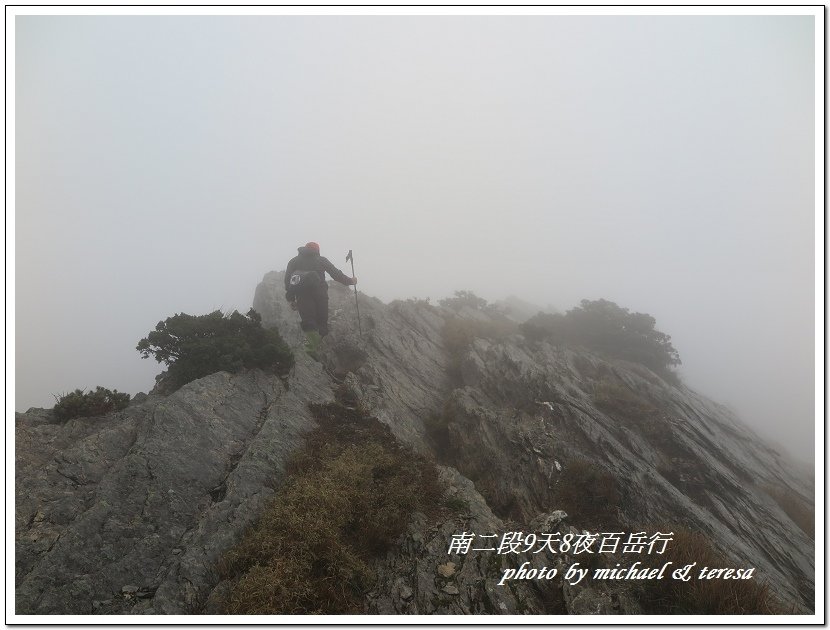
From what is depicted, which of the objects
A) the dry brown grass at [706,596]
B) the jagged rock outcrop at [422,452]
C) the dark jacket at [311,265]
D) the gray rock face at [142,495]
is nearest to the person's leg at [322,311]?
the dark jacket at [311,265]

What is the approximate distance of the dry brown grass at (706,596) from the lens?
6.18 m

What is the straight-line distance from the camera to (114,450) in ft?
27.0

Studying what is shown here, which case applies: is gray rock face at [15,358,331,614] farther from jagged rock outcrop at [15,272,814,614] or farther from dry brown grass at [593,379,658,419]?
dry brown grass at [593,379,658,419]

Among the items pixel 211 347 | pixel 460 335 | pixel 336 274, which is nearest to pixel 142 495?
pixel 211 347

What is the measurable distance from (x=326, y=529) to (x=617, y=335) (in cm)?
2333

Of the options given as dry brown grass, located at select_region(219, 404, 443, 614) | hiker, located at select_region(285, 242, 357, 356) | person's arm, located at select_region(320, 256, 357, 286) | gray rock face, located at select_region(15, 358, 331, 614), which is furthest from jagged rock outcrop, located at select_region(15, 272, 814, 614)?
person's arm, located at select_region(320, 256, 357, 286)

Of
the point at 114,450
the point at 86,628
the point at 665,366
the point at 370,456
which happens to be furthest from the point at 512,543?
the point at 665,366

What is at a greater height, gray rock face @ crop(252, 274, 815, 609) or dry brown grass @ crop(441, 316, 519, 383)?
dry brown grass @ crop(441, 316, 519, 383)

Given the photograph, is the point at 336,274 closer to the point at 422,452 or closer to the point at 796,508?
the point at 422,452

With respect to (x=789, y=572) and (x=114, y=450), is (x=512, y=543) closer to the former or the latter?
(x=789, y=572)

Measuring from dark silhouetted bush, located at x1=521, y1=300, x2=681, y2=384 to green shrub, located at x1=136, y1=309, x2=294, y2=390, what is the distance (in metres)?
15.7

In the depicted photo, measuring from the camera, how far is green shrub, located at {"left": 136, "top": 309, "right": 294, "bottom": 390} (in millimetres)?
11312

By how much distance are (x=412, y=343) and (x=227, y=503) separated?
1282cm

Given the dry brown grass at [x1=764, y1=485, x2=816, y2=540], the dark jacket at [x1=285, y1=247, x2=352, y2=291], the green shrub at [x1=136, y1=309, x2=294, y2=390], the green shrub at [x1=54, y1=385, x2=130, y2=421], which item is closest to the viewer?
the green shrub at [x1=54, y1=385, x2=130, y2=421]
